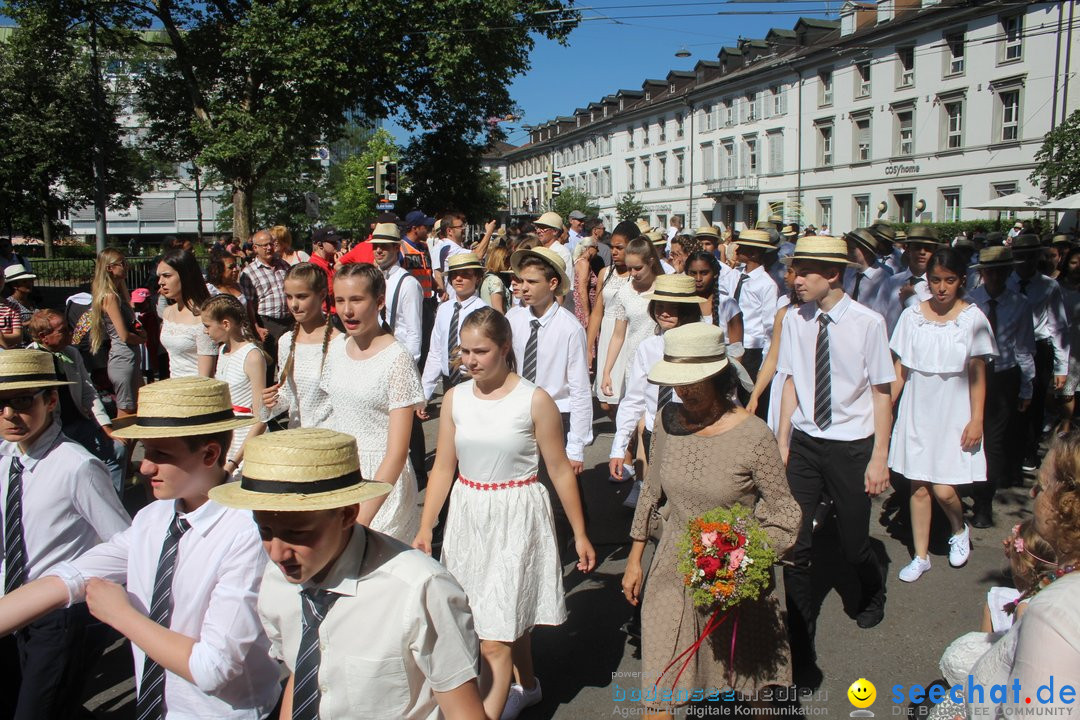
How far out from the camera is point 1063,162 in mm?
20406

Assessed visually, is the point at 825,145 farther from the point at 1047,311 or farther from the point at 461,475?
the point at 461,475

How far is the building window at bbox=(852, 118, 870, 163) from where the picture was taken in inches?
1914

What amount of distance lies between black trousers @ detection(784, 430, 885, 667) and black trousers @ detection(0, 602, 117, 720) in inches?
128

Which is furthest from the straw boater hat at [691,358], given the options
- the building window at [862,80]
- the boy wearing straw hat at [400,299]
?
the building window at [862,80]

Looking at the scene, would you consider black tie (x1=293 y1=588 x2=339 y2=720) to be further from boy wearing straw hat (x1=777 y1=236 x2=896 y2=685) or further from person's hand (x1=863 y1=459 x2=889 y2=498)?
person's hand (x1=863 y1=459 x2=889 y2=498)

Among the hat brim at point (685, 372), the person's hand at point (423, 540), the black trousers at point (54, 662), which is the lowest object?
the black trousers at point (54, 662)

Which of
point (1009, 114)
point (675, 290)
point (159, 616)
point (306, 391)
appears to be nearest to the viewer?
point (159, 616)

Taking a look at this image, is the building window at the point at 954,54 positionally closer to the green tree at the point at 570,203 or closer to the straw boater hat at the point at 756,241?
the green tree at the point at 570,203

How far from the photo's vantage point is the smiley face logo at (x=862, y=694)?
4004mm

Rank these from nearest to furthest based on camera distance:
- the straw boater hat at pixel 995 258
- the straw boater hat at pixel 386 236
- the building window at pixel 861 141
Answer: the straw boater hat at pixel 995 258 < the straw boater hat at pixel 386 236 < the building window at pixel 861 141

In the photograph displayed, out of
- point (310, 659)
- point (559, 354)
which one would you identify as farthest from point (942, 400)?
point (310, 659)

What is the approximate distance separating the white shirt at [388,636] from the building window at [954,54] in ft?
156

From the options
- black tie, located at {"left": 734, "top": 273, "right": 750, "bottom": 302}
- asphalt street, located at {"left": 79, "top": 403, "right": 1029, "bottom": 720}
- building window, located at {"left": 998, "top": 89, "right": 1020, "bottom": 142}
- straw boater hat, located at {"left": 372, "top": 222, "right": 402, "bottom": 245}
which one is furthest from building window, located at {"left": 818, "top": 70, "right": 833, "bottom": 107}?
asphalt street, located at {"left": 79, "top": 403, "right": 1029, "bottom": 720}

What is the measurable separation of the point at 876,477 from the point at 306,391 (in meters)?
3.24
